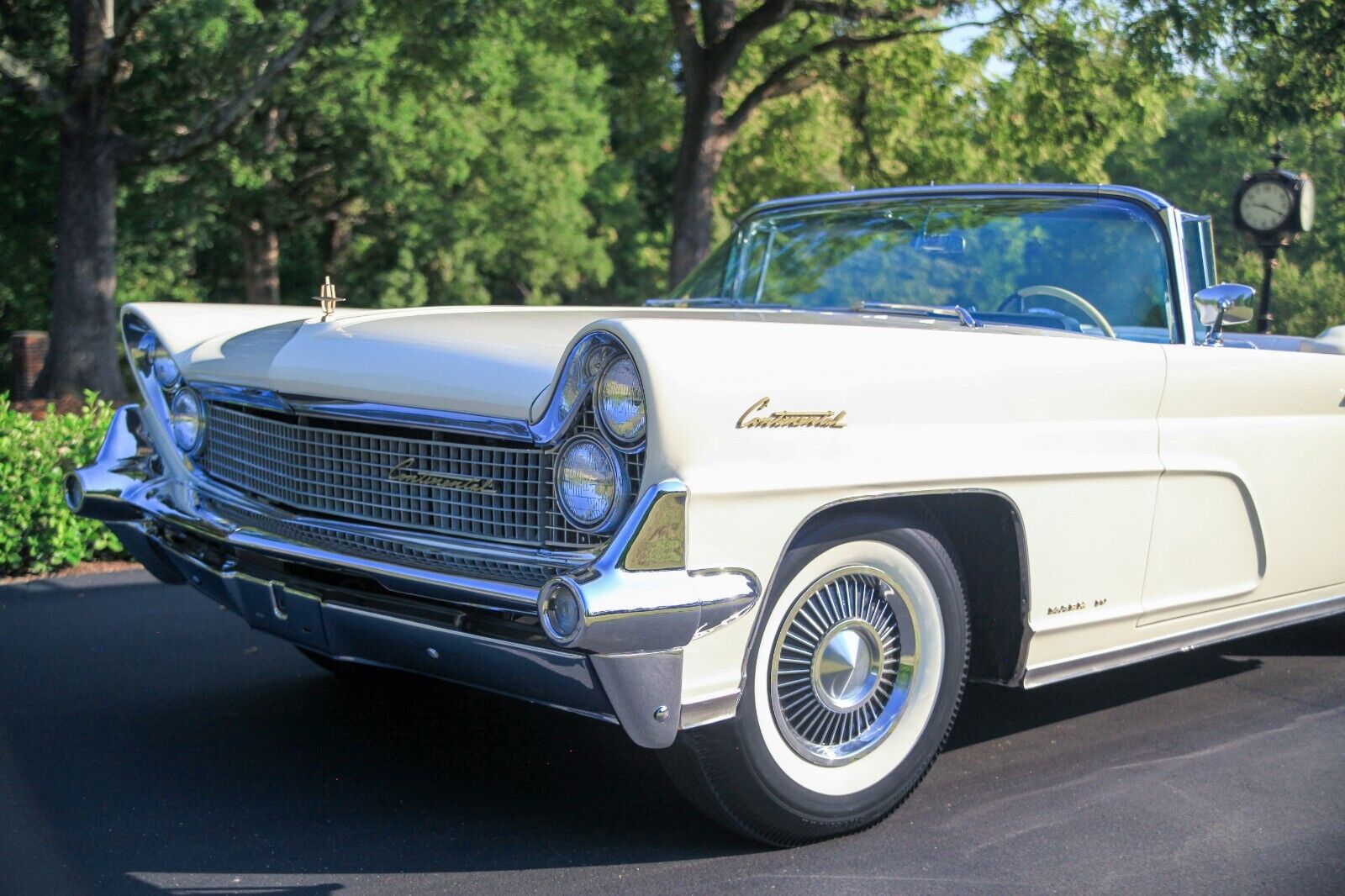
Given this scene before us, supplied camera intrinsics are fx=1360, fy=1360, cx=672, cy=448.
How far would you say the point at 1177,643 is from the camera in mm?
3818

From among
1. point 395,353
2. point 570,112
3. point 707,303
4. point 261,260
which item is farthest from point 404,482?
point 570,112

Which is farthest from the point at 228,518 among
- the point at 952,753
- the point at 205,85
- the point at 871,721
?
the point at 205,85

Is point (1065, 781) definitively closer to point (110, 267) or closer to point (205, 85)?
point (110, 267)

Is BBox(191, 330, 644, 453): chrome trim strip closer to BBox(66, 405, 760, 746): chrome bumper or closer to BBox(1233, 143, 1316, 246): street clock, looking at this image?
BBox(66, 405, 760, 746): chrome bumper

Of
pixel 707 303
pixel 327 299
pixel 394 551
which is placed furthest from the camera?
pixel 707 303

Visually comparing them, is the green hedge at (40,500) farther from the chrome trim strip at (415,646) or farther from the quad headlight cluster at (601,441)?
the quad headlight cluster at (601,441)

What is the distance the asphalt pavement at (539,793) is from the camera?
9.55ft

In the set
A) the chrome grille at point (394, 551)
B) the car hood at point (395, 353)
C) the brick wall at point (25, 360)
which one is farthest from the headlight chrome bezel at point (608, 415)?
the brick wall at point (25, 360)

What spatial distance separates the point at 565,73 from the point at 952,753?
959 inches

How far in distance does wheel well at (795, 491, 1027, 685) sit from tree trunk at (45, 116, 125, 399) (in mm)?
11006

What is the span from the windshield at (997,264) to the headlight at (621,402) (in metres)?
1.61

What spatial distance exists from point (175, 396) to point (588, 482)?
5.71ft

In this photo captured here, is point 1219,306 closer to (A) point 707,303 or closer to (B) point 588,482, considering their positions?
(A) point 707,303

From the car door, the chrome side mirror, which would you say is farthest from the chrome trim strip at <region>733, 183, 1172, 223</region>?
the car door
